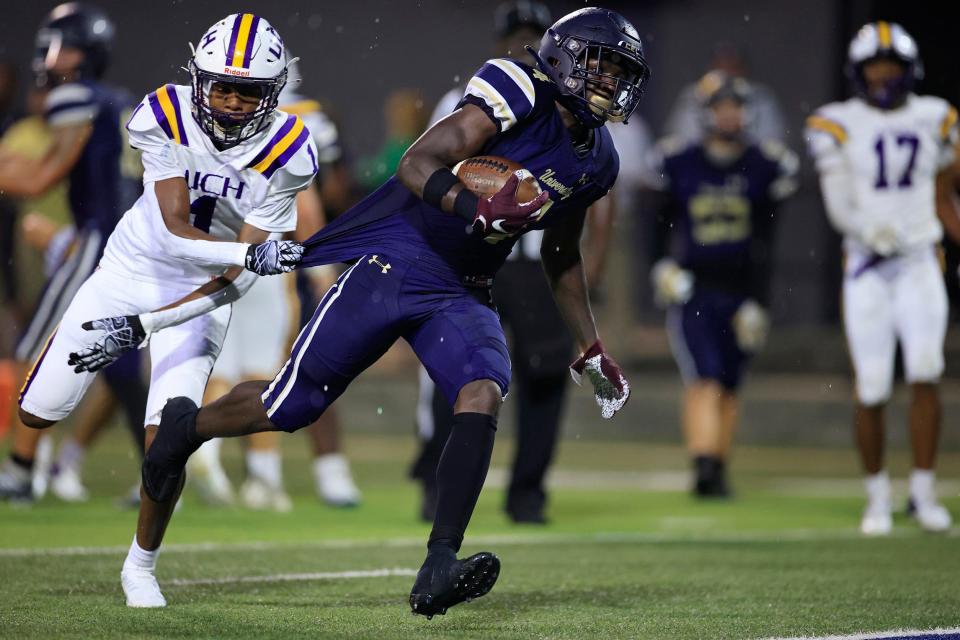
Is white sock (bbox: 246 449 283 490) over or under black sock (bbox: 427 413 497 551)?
under

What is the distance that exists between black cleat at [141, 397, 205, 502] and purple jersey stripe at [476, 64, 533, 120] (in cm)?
140

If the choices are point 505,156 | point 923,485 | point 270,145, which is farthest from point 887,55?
point 270,145

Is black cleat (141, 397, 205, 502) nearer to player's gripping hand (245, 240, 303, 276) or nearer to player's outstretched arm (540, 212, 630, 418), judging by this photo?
player's gripping hand (245, 240, 303, 276)

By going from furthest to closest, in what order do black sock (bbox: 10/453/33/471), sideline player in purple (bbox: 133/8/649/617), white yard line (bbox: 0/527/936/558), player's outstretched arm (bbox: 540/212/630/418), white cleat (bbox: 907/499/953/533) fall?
1. black sock (bbox: 10/453/33/471)
2. white cleat (bbox: 907/499/953/533)
3. white yard line (bbox: 0/527/936/558)
4. player's outstretched arm (bbox: 540/212/630/418)
5. sideline player in purple (bbox: 133/8/649/617)

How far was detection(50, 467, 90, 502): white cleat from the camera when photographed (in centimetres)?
877

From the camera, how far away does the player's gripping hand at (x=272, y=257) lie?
509cm

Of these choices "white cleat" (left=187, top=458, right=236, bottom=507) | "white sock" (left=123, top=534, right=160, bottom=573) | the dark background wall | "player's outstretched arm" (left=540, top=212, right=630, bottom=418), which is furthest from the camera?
the dark background wall

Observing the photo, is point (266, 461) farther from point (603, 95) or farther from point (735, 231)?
point (603, 95)

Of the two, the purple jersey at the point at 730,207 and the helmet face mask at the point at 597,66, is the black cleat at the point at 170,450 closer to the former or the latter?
the helmet face mask at the point at 597,66

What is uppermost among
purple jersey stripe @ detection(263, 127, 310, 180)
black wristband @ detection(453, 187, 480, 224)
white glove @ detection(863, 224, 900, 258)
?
black wristband @ detection(453, 187, 480, 224)

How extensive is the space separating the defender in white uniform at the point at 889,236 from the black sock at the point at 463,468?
3627mm

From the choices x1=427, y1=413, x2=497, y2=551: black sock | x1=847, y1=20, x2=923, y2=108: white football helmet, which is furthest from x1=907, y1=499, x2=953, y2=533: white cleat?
x1=427, y1=413, x2=497, y2=551: black sock

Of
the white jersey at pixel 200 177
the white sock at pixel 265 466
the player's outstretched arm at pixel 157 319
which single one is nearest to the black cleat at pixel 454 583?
the player's outstretched arm at pixel 157 319

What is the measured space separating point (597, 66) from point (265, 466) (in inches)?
166
